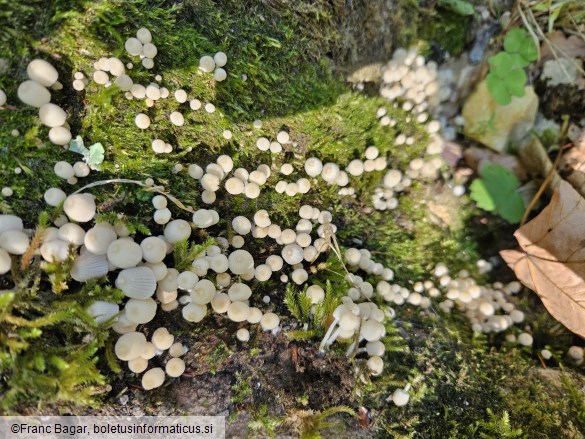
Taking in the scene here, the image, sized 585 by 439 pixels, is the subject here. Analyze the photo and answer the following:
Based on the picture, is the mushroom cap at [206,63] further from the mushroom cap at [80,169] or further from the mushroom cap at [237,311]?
the mushroom cap at [237,311]

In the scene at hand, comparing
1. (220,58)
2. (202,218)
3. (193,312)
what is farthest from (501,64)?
(193,312)

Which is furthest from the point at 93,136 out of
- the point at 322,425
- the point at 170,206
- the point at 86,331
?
the point at 322,425

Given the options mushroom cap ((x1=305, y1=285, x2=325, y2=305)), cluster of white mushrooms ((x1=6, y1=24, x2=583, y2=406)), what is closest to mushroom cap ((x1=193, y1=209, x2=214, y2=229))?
cluster of white mushrooms ((x1=6, y1=24, x2=583, y2=406))

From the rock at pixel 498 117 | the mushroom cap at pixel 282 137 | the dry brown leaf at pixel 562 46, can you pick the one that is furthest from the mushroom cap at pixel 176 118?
the dry brown leaf at pixel 562 46

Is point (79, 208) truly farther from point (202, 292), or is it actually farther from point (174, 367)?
point (174, 367)

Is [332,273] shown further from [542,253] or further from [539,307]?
[539,307]
